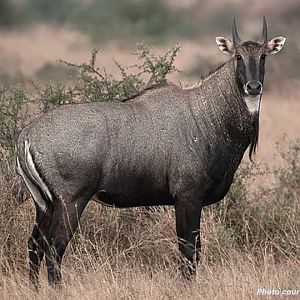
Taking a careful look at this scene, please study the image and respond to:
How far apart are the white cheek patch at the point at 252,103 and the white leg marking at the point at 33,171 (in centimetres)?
224

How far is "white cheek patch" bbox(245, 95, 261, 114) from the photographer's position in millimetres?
9289

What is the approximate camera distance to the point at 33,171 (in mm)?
8805

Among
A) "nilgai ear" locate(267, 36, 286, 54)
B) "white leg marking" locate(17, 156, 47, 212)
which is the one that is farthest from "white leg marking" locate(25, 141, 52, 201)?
"nilgai ear" locate(267, 36, 286, 54)

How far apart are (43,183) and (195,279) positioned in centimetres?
171

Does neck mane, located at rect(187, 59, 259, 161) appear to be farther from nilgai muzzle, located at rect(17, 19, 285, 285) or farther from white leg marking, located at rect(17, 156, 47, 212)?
white leg marking, located at rect(17, 156, 47, 212)

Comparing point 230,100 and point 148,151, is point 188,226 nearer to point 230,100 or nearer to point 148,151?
point 148,151

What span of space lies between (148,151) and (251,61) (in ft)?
4.54

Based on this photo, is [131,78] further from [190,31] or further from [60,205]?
[190,31]

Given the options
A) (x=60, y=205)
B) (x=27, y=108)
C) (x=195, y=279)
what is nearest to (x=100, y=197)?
(x=60, y=205)

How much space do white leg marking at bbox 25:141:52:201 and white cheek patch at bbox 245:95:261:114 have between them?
2243 mm

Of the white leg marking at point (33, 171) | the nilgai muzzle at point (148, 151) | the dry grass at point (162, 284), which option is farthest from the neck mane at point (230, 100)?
the white leg marking at point (33, 171)

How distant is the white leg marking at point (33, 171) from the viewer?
8.79m

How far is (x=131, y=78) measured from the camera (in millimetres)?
11836

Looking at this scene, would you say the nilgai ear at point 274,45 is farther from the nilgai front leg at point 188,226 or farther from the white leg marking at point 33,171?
the white leg marking at point 33,171
